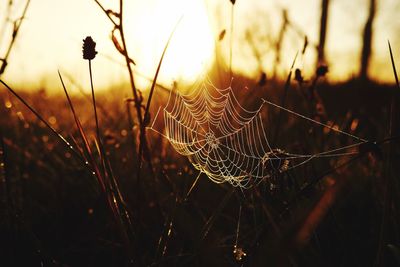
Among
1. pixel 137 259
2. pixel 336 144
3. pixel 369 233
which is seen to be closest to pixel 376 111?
pixel 336 144

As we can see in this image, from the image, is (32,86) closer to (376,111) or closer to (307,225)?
(376,111)

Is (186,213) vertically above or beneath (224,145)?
beneath

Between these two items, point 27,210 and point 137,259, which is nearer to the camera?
point 137,259

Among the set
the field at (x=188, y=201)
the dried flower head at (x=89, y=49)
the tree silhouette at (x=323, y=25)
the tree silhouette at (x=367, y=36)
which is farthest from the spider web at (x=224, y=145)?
the tree silhouette at (x=367, y=36)

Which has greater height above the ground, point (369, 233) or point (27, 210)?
point (369, 233)

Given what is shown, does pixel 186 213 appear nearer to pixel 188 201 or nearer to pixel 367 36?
pixel 188 201

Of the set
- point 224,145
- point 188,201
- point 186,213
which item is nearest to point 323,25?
point 224,145

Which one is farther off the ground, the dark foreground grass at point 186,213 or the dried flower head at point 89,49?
the dried flower head at point 89,49

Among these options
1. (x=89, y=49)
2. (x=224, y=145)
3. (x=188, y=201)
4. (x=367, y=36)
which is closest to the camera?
(x=89, y=49)

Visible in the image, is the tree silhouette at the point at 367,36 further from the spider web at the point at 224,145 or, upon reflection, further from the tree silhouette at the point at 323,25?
the spider web at the point at 224,145
